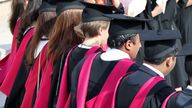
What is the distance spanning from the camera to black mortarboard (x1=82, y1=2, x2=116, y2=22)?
4.30m

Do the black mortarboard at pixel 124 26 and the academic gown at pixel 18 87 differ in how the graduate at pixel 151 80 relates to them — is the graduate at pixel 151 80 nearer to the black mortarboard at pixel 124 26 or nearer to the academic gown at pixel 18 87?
the black mortarboard at pixel 124 26

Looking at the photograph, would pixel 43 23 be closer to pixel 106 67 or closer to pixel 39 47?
pixel 39 47

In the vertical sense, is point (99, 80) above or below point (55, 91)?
above

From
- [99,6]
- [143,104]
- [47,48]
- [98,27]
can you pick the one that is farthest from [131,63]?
[47,48]

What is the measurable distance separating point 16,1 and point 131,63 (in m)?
2.47

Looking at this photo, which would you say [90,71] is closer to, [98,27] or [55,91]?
[98,27]

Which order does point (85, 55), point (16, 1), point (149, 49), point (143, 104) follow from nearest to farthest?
point (143, 104) → point (149, 49) → point (85, 55) → point (16, 1)

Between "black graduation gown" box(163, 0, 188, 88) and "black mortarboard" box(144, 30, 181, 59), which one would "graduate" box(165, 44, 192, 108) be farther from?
"black graduation gown" box(163, 0, 188, 88)

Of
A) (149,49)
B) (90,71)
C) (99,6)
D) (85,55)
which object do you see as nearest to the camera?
(149,49)

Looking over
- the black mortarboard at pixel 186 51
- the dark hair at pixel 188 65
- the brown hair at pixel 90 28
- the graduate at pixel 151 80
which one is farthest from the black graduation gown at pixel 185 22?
the dark hair at pixel 188 65

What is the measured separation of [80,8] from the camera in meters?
4.66

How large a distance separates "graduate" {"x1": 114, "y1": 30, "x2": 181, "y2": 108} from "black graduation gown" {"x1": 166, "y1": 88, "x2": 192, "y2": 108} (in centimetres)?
10

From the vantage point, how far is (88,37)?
13.8 ft

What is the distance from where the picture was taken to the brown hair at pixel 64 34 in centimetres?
448
